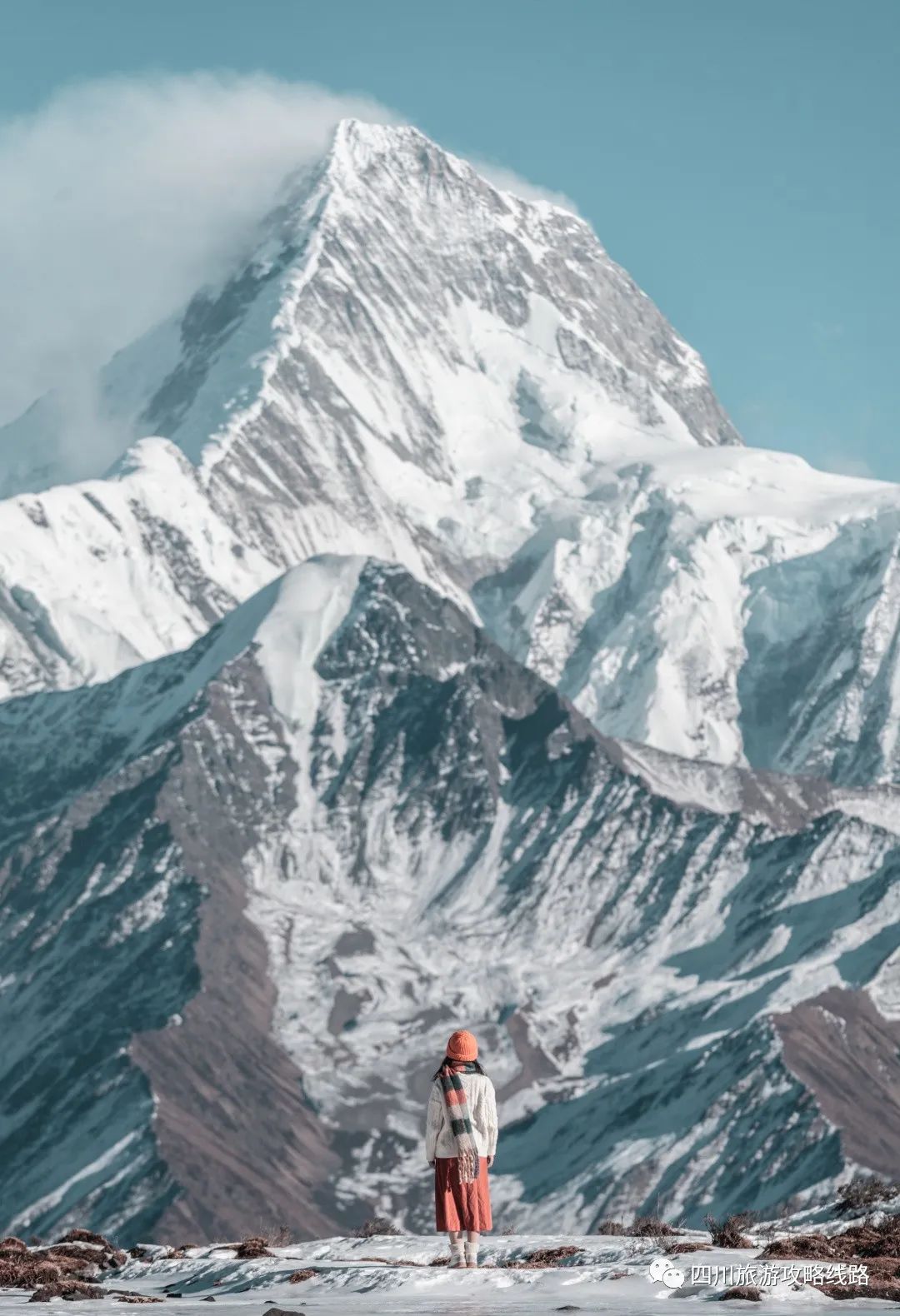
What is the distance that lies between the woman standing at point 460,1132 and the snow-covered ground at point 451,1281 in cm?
157

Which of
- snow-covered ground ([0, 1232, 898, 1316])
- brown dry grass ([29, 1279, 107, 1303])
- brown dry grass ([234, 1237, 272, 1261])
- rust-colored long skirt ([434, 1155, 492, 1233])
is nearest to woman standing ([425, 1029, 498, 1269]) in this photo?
rust-colored long skirt ([434, 1155, 492, 1233])

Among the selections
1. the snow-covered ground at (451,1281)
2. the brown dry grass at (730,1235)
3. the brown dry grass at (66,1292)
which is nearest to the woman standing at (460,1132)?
the snow-covered ground at (451,1281)

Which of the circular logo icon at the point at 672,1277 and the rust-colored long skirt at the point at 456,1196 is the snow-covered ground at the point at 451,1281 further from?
the rust-colored long skirt at the point at 456,1196

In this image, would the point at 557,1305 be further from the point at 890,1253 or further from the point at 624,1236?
the point at 624,1236

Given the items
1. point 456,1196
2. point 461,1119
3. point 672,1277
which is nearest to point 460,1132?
point 461,1119

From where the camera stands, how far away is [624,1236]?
77.1 meters

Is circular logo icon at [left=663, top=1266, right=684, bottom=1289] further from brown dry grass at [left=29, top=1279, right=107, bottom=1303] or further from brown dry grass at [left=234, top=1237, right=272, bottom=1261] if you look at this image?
brown dry grass at [left=234, top=1237, right=272, bottom=1261]

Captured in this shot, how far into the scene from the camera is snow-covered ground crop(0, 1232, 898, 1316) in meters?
61.6

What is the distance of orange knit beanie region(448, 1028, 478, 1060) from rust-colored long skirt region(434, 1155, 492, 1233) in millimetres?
2140

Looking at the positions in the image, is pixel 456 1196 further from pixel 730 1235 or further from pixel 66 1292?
pixel 730 1235

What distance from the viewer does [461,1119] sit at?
65.2 meters

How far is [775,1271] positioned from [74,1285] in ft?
49.5

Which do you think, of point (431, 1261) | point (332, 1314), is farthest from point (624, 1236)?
point (332, 1314)

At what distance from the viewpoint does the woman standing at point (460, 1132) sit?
65125 mm
